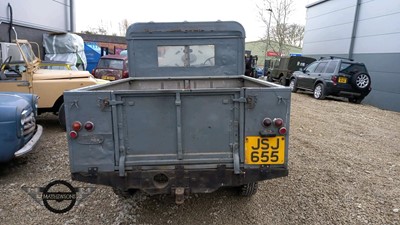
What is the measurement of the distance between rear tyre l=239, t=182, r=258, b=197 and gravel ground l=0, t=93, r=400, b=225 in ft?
0.32

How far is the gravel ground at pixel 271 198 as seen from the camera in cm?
333

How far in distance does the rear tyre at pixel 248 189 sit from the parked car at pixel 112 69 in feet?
29.1

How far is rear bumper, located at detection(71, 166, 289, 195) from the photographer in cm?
279

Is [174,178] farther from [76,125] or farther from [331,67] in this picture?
[331,67]

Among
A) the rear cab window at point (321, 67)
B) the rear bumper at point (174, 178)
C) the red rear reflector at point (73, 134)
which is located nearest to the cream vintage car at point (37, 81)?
the red rear reflector at point (73, 134)

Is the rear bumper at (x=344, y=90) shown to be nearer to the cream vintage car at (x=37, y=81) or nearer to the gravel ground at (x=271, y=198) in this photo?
the gravel ground at (x=271, y=198)

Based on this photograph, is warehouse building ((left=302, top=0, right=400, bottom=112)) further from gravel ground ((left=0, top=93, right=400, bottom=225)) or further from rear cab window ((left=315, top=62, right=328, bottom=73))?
gravel ground ((left=0, top=93, right=400, bottom=225))

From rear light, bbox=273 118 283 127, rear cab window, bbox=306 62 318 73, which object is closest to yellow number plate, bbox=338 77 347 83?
rear cab window, bbox=306 62 318 73

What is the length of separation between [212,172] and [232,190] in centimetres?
127

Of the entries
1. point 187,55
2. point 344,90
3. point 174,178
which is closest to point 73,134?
point 174,178

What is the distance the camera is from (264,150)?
2.83 meters

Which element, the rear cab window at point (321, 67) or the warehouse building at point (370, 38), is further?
the warehouse building at point (370, 38)

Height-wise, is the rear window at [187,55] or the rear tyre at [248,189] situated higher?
the rear window at [187,55]

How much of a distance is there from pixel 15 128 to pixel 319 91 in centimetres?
1131
